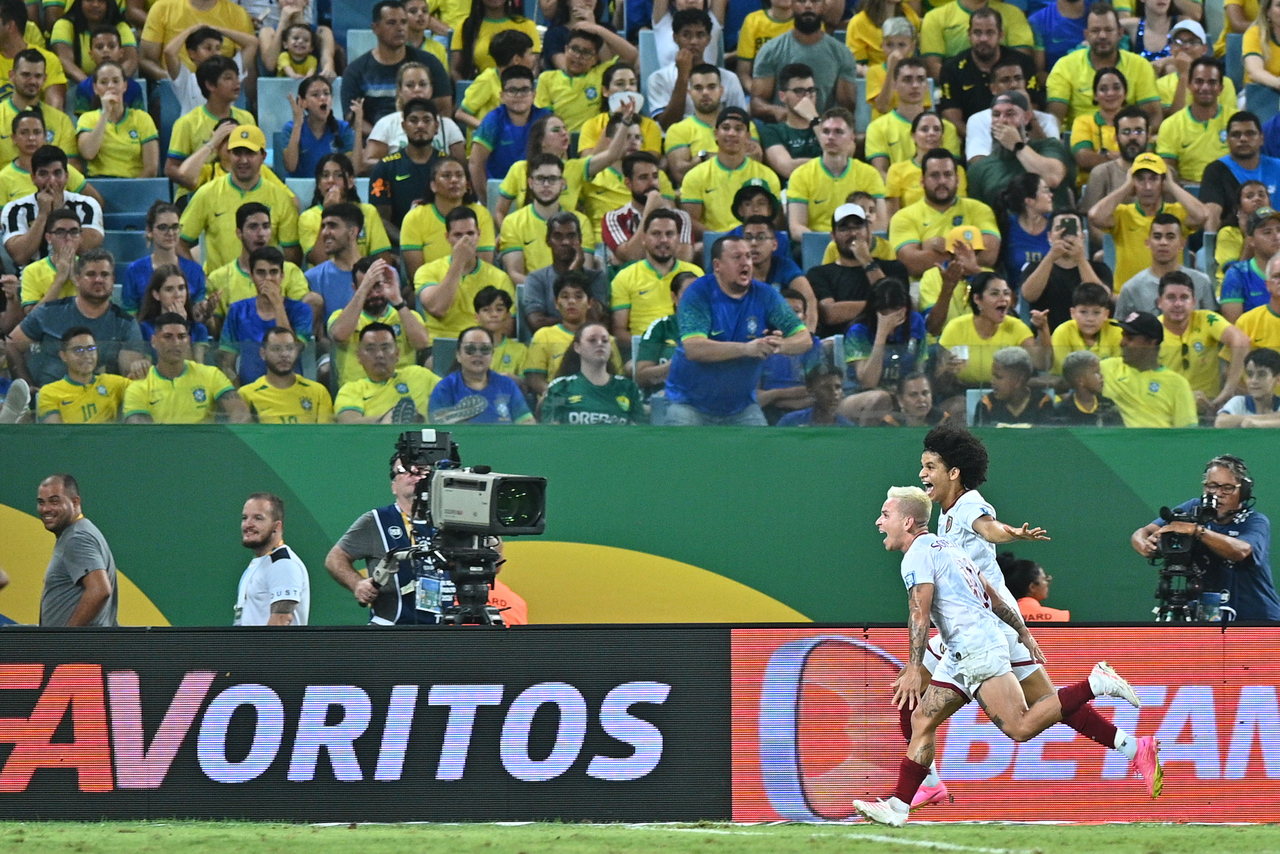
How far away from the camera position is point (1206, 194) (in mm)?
13758

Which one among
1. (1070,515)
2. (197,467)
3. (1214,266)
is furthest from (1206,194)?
(197,467)

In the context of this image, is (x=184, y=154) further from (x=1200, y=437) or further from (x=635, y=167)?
(x=1200, y=437)

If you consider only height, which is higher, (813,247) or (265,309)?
(813,247)

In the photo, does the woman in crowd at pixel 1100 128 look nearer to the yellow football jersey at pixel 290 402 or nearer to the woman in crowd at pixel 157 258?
the yellow football jersey at pixel 290 402

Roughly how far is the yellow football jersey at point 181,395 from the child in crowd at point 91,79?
4.23 m

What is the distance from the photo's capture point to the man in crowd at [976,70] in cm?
1448

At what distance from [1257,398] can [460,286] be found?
556 cm

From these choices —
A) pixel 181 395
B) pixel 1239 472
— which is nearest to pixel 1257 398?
pixel 1239 472

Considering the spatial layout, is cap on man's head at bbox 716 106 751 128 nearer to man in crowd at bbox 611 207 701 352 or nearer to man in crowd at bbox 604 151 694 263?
man in crowd at bbox 604 151 694 263

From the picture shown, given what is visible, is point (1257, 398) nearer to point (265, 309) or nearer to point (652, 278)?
point (652, 278)

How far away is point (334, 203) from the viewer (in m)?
13.1

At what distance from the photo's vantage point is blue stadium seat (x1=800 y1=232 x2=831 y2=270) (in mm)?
13344

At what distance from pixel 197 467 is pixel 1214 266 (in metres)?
7.72

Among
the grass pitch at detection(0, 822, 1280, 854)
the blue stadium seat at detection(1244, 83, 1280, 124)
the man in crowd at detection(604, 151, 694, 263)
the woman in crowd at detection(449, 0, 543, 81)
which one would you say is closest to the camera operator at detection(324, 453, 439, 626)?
the grass pitch at detection(0, 822, 1280, 854)
